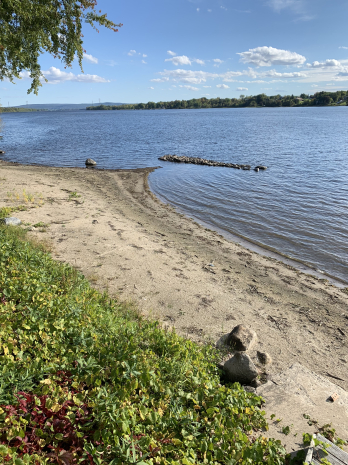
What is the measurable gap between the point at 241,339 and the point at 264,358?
0.76 metres

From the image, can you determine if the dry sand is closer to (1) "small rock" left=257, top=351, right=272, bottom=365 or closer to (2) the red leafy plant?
(1) "small rock" left=257, top=351, right=272, bottom=365

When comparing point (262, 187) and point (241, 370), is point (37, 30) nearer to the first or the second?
point (241, 370)

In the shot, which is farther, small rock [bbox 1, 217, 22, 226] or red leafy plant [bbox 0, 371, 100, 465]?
small rock [bbox 1, 217, 22, 226]

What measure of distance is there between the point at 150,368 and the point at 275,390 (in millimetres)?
2936

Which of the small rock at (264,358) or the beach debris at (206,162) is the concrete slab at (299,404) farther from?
the beach debris at (206,162)

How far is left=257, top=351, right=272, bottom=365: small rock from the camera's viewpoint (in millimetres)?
7094

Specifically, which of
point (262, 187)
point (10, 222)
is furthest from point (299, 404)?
point (262, 187)

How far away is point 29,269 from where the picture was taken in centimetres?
659

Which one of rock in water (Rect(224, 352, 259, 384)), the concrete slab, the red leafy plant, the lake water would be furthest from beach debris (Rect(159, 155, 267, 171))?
the red leafy plant

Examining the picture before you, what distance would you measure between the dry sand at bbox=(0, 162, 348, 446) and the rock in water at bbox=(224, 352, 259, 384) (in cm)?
149

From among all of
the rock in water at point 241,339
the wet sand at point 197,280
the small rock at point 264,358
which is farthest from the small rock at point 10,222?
the small rock at point 264,358

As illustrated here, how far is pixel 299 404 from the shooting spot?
536 centimetres

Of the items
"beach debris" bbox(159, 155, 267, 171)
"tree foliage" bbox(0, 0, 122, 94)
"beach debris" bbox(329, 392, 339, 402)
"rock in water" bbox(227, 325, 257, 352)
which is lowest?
"beach debris" bbox(329, 392, 339, 402)

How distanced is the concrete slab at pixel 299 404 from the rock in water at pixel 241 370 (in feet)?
0.96
